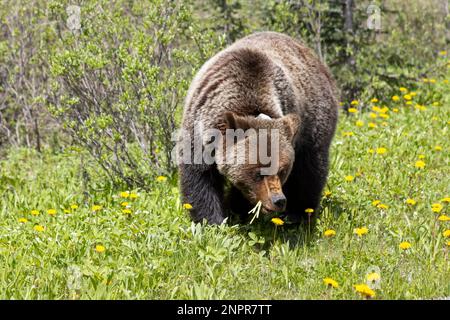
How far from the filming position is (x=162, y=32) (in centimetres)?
742

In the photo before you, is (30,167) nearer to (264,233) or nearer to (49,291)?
(264,233)

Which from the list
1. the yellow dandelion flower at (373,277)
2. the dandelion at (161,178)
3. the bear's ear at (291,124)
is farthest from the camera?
the dandelion at (161,178)

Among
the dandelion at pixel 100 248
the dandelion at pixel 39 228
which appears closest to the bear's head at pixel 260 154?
the dandelion at pixel 100 248

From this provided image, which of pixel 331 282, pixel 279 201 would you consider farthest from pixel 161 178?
pixel 331 282

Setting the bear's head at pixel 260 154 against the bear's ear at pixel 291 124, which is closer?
the bear's head at pixel 260 154

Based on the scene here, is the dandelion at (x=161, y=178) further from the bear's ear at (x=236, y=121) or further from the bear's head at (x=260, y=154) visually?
the bear's ear at (x=236, y=121)

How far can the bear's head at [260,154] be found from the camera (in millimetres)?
4934

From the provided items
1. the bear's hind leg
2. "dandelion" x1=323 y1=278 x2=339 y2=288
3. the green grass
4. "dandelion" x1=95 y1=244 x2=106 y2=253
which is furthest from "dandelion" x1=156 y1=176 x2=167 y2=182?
"dandelion" x1=323 y1=278 x2=339 y2=288

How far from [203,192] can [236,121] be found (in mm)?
883

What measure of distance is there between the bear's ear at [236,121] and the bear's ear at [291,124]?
0.32 meters

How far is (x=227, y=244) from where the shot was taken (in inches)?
205

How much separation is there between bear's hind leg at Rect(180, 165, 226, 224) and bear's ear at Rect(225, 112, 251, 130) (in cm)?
65

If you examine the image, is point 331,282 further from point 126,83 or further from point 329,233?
point 126,83

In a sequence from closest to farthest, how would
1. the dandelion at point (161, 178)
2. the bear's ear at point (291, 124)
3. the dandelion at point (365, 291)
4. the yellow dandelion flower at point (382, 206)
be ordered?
the dandelion at point (365, 291), the bear's ear at point (291, 124), the yellow dandelion flower at point (382, 206), the dandelion at point (161, 178)
